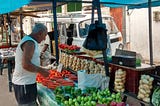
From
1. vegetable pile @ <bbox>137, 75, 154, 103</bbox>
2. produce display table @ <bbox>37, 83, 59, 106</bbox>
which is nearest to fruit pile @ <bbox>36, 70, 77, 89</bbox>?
produce display table @ <bbox>37, 83, 59, 106</bbox>

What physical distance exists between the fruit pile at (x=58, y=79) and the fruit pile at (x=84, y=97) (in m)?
0.34

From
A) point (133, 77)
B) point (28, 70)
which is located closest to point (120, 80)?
point (133, 77)

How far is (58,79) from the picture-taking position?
17.4 ft

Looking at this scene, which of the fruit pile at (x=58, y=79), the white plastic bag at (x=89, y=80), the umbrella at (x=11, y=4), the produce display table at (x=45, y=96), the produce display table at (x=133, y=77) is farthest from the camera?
the fruit pile at (x=58, y=79)

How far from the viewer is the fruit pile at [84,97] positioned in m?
3.83

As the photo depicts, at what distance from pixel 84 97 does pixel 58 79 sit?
1.31 metres

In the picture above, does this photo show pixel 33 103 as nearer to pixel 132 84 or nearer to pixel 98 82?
pixel 98 82

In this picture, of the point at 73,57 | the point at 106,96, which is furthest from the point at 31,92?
the point at 73,57

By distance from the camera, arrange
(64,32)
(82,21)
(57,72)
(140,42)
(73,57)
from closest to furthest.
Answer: (57,72)
(73,57)
(82,21)
(64,32)
(140,42)

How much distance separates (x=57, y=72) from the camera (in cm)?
584

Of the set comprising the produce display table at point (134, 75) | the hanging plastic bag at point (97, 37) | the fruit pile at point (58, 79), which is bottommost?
the fruit pile at point (58, 79)

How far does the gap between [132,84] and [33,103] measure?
147cm

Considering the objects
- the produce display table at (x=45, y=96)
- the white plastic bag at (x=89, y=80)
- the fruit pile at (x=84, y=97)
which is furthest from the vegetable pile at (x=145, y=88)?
the produce display table at (x=45, y=96)

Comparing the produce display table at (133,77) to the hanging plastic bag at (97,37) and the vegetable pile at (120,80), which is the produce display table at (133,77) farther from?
the hanging plastic bag at (97,37)
